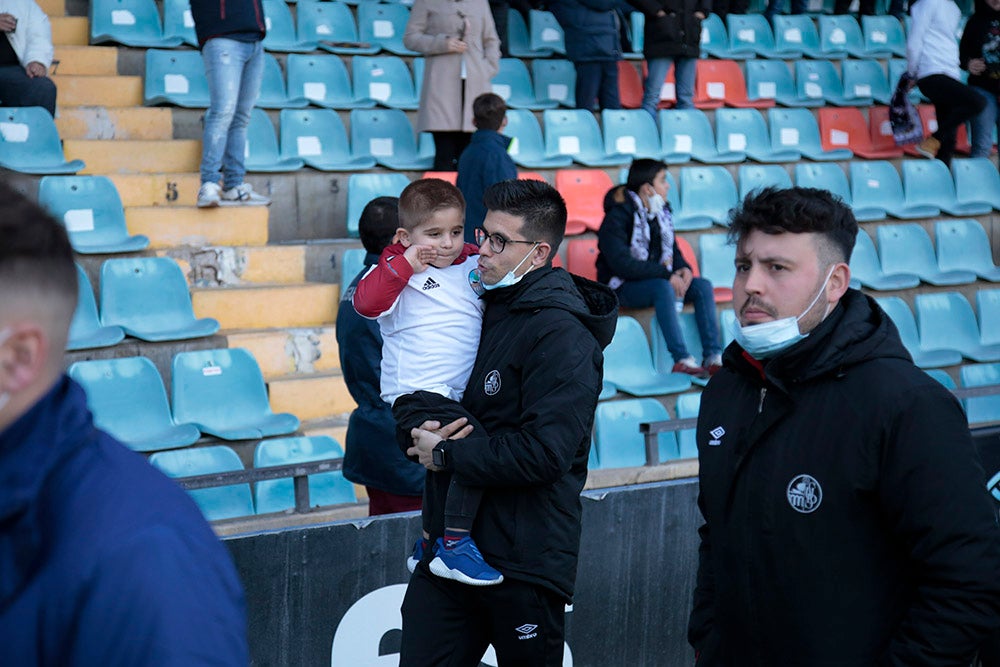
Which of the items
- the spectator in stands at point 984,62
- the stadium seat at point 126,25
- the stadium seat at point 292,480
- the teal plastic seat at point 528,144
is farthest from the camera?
the spectator in stands at point 984,62

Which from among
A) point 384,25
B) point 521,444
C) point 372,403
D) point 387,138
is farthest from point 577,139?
point 521,444

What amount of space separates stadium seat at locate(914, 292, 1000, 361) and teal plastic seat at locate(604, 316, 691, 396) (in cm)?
233

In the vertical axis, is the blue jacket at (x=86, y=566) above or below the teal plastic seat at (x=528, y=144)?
below

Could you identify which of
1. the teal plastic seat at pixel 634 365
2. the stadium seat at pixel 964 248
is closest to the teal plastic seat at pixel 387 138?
the teal plastic seat at pixel 634 365

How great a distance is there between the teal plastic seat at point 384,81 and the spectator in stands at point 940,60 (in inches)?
172

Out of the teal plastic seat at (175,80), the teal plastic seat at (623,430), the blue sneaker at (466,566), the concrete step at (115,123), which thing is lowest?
the teal plastic seat at (623,430)

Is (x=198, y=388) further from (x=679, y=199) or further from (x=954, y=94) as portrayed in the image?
(x=954, y=94)

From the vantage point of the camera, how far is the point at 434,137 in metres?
7.79

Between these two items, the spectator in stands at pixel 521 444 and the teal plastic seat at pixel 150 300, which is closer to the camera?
the spectator in stands at pixel 521 444

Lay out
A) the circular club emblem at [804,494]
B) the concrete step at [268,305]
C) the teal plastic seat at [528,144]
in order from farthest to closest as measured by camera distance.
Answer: the teal plastic seat at [528,144], the concrete step at [268,305], the circular club emblem at [804,494]

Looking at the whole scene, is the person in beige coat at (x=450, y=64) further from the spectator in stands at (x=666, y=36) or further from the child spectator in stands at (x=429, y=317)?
the child spectator in stands at (x=429, y=317)

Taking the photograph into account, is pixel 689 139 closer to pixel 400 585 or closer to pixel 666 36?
pixel 666 36

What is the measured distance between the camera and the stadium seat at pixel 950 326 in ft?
27.1

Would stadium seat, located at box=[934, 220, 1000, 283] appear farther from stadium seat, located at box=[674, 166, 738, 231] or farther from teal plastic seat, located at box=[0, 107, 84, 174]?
teal plastic seat, located at box=[0, 107, 84, 174]
